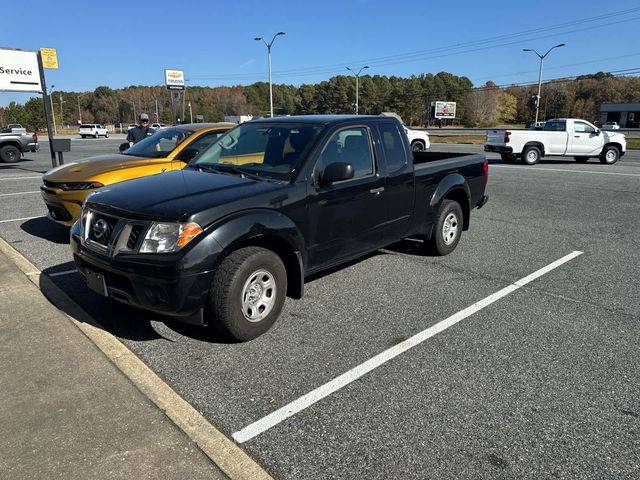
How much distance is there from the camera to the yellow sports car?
20.4 feet

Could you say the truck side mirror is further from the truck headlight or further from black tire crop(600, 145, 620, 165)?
black tire crop(600, 145, 620, 165)

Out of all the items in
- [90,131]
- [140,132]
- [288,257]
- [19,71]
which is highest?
[19,71]

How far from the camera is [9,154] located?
19.5 m

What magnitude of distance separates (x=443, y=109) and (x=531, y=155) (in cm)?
8307

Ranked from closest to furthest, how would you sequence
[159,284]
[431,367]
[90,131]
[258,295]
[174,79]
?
[159,284]
[431,367]
[258,295]
[90,131]
[174,79]

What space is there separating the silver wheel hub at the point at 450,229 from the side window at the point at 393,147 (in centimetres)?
124

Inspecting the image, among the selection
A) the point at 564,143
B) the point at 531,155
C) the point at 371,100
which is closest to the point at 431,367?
the point at 531,155

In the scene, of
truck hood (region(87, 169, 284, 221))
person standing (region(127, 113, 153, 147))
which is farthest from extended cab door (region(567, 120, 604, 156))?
truck hood (region(87, 169, 284, 221))

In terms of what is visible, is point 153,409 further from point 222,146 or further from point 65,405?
point 222,146

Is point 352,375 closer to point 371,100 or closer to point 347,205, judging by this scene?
point 347,205

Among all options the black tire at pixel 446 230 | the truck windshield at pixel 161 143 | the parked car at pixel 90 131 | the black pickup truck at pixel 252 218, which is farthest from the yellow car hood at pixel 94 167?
the parked car at pixel 90 131

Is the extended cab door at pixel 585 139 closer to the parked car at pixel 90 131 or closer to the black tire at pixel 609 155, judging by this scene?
the black tire at pixel 609 155

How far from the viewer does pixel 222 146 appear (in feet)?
16.1

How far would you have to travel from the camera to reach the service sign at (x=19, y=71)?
45.5ft
